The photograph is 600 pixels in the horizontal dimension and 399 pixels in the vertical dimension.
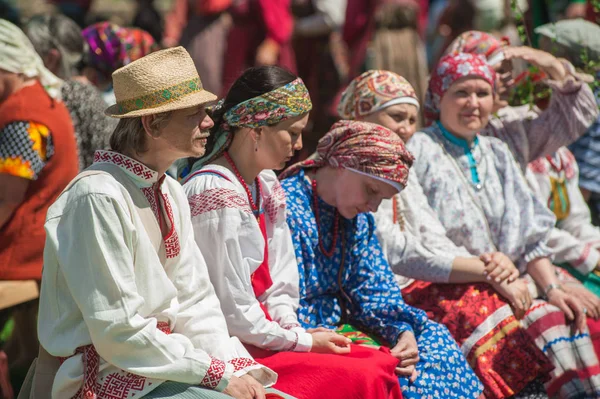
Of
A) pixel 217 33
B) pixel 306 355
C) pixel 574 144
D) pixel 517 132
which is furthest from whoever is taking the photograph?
pixel 217 33

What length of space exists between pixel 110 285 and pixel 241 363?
64 centimetres

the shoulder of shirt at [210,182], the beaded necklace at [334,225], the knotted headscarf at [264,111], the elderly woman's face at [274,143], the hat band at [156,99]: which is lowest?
the beaded necklace at [334,225]

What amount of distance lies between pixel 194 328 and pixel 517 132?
266cm

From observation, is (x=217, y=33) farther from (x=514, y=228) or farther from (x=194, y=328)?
(x=194, y=328)

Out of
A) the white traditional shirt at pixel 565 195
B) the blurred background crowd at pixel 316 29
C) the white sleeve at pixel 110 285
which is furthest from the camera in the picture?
the blurred background crowd at pixel 316 29

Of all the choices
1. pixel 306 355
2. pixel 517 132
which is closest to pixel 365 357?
pixel 306 355

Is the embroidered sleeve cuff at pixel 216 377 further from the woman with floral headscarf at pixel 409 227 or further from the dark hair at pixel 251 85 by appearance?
the woman with floral headscarf at pixel 409 227

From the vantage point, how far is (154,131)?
3234 millimetres

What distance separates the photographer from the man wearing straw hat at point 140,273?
2.97m

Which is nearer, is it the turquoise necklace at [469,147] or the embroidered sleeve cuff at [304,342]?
the embroidered sleeve cuff at [304,342]

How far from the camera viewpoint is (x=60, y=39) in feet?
19.6

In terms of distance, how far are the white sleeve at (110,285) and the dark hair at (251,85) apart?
3.09 ft

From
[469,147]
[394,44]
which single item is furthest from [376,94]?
[394,44]


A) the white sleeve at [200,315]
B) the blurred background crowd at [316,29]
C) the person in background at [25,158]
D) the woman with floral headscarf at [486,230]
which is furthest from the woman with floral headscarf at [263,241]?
the blurred background crowd at [316,29]
